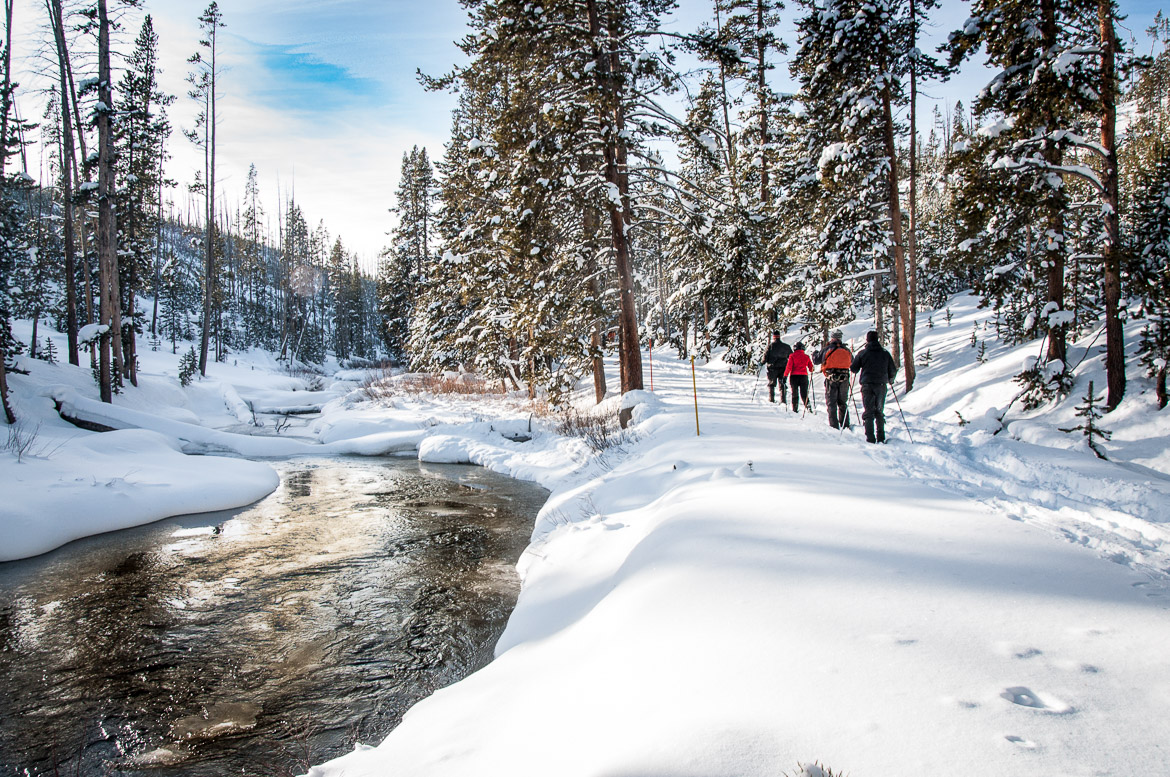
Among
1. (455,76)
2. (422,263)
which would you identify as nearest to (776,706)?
(455,76)

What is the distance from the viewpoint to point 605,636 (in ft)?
12.6

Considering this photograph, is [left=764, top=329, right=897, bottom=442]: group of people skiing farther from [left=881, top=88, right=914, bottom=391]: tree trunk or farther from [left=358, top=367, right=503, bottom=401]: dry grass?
[left=358, top=367, right=503, bottom=401]: dry grass

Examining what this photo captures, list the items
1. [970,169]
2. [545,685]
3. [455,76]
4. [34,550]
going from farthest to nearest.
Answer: [455,76], [970,169], [34,550], [545,685]

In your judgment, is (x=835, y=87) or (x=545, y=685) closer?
(x=545, y=685)

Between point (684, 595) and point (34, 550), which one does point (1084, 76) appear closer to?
point (684, 595)

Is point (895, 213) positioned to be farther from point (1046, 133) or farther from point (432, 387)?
point (432, 387)

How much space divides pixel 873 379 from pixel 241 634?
10.1 metres

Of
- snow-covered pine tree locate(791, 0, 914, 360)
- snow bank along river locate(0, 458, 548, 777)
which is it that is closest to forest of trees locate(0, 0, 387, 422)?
snow bank along river locate(0, 458, 548, 777)

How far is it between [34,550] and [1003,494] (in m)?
12.8

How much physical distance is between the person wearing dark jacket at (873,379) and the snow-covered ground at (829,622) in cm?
70

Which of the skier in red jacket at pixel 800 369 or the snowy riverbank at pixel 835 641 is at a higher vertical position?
the skier in red jacket at pixel 800 369

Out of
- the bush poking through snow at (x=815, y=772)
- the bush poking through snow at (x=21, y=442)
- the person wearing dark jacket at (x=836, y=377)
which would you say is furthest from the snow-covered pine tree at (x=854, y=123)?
the bush poking through snow at (x=21, y=442)

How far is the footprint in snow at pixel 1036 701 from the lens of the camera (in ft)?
7.72

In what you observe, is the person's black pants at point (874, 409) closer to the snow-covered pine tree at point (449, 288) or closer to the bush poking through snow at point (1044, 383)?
the bush poking through snow at point (1044, 383)
